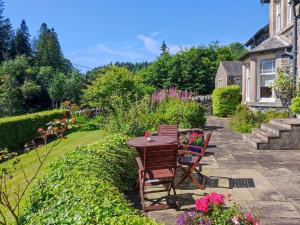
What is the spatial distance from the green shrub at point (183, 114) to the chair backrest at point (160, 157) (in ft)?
21.1

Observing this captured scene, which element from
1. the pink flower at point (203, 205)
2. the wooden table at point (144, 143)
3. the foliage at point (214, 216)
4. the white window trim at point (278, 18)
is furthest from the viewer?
the white window trim at point (278, 18)

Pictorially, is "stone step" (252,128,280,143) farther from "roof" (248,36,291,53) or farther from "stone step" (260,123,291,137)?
"roof" (248,36,291,53)

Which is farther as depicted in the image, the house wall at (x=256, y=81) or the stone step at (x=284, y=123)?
the house wall at (x=256, y=81)

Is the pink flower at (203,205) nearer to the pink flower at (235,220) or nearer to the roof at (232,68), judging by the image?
the pink flower at (235,220)

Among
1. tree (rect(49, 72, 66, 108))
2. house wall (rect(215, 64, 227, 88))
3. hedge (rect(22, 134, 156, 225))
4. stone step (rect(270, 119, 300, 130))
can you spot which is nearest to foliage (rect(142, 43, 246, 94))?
house wall (rect(215, 64, 227, 88))

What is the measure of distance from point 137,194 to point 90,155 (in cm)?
130

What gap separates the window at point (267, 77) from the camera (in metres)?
15.8

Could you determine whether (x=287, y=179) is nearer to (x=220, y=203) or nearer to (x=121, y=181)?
(x=121, y=181)

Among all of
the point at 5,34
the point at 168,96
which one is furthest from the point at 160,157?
the point at 5,34

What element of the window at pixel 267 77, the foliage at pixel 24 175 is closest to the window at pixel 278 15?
the window at pixel 267 77

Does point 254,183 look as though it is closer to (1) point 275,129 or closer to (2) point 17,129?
(1) point 275,129

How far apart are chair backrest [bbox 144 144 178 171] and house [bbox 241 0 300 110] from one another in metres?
10.6

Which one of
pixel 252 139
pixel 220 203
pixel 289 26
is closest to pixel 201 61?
pixel 289 26

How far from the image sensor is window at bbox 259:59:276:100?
51.8 ft
